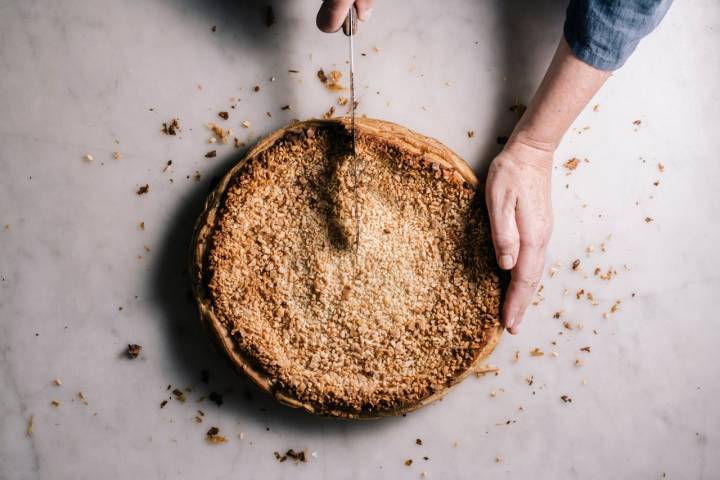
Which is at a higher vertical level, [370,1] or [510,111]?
[370,1]

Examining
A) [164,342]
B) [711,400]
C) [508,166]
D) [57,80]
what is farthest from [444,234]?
[57,80]

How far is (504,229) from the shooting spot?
1361 millimetres

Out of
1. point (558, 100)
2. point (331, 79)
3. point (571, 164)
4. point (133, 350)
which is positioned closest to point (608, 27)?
point (558, 100)

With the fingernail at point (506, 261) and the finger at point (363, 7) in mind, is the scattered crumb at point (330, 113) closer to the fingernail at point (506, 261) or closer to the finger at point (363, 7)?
the finger at point (363, 7)

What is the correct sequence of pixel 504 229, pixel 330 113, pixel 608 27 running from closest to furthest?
pixel 608 27, pixel 504 229, pixel 330 113

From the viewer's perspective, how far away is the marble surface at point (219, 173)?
1559 mm

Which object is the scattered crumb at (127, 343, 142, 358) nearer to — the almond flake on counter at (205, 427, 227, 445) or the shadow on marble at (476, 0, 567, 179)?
the almond flake on counter at (205, 427, 227, 445)

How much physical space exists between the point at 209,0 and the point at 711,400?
1790 mm

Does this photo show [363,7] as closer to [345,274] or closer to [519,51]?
[519,51]

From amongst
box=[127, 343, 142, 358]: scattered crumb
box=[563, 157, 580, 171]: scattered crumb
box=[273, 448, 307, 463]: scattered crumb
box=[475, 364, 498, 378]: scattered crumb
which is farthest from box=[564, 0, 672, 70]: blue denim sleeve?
box=[127, 343, 142, 358]: scattered crumb

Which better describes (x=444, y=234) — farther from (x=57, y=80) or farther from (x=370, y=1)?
(x=57, y=80)

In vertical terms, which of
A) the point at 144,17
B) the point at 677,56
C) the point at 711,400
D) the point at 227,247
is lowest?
the point at 711,400

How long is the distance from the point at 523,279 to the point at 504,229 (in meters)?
0.14

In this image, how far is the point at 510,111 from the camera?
157 centimetres
